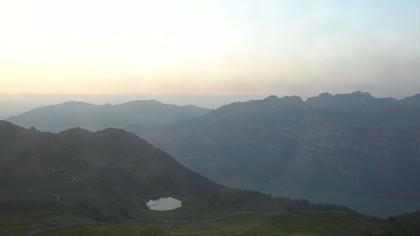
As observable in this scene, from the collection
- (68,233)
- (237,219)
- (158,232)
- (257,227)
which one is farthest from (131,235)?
(237,219)

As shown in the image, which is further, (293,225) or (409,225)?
(409,225)

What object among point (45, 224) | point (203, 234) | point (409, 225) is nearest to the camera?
point (203, 234)

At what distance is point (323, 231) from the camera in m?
96.0

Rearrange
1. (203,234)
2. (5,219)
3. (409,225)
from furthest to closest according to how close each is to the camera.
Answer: (5,219) < (409,225) < (203,234)

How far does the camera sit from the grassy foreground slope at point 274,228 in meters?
92.9

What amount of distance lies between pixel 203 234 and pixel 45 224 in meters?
55.5

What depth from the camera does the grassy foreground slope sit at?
92938 millimetres

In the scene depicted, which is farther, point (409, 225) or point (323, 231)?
point (409, 225)

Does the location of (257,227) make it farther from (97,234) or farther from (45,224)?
(45,224)

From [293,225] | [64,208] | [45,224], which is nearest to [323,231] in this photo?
[293,225]

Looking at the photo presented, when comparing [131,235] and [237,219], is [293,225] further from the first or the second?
[131,235]

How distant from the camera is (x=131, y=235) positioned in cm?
9406

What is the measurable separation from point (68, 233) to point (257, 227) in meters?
34.7

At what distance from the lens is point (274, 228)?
95.2 metres
